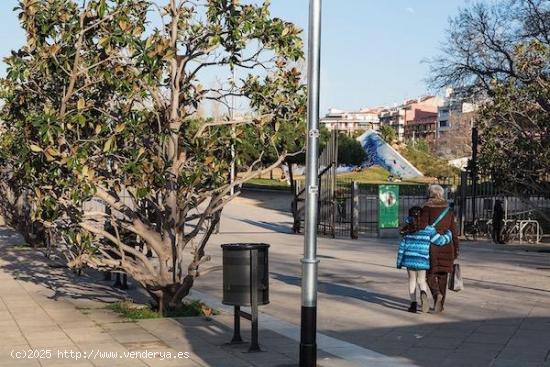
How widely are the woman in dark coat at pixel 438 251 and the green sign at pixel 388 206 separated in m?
17.3

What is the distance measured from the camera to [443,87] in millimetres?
33312

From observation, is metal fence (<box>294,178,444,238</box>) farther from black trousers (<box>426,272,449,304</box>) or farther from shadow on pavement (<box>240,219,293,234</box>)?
black trousers (<box>426,272,449,304</box>)

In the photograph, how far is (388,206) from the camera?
27406mm

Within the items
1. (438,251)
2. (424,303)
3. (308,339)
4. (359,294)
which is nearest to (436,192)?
(438,251)

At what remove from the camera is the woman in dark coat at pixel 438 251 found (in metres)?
9.59

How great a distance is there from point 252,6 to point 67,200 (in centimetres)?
334

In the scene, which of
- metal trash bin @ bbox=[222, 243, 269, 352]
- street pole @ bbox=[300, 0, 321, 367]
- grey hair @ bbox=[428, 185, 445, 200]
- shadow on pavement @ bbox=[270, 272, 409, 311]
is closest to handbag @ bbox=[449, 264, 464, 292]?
shadow on pavement @ bbox=[270, 272, 409, 311]

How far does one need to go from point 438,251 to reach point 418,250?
258mm

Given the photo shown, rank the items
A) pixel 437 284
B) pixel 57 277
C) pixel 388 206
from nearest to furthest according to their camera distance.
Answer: pixel 437 284 < pixel 57 277 < pixel 388 206

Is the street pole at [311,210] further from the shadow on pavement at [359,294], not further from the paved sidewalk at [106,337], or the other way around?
the shadow on pavement at [359,294]

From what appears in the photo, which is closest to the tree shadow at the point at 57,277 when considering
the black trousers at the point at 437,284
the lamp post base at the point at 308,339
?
the black trousers at the point at 437,284

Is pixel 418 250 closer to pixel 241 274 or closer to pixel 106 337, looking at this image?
pixel 241 274

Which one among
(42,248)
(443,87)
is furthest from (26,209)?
(443,87)

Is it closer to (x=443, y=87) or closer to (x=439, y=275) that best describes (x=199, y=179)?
(x=439, y=275)
